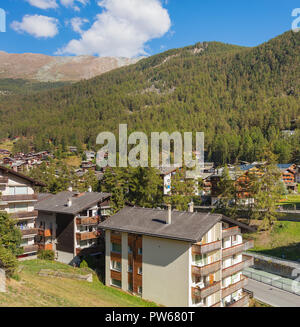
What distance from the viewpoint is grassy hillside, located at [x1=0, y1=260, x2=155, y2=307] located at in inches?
789

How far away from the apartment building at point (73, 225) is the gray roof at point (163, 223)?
736 cm

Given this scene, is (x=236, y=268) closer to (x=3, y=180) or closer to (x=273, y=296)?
(x=273, y=296)

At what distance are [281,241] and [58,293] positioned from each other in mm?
35505

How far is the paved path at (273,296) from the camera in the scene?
107 ft

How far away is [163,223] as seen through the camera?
99.2 feet

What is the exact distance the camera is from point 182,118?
19338 centimetres

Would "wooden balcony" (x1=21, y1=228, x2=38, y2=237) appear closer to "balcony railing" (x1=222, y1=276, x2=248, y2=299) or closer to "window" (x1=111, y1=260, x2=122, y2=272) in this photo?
"window" (x1=111, y1=260, x2=122, y2=272)

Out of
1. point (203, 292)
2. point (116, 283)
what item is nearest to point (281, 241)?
point (203, 292)

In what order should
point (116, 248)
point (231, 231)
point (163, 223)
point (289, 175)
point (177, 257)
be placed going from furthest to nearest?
point (289, 175) → point (116, 248) → point (231, 231) → point (163, 223) → point (177, 257)

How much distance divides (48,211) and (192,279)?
22.1 meters

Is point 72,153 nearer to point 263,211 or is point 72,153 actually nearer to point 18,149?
point 18,149

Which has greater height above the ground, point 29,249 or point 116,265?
point 29,249

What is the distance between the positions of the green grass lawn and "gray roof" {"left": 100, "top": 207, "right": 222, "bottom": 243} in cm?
2207
